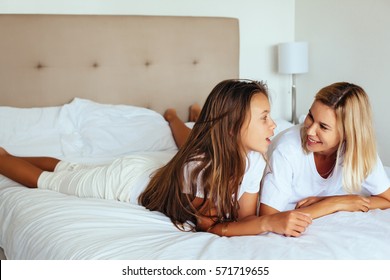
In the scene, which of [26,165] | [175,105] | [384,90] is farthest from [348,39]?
[26,165]

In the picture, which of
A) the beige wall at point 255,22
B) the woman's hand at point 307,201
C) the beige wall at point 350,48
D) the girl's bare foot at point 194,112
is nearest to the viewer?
the woman's hand at point 307,201

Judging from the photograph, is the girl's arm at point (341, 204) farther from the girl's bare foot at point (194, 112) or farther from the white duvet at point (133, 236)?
the girl's bare foot at point (194, 112)

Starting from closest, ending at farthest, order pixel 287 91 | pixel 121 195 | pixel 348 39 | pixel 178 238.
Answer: pixel 178 238
pixel 121 195
pixel 348 39
pixel 287 91

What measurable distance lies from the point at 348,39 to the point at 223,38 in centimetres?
77

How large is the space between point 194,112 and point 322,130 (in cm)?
159

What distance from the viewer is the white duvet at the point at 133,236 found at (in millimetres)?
1527

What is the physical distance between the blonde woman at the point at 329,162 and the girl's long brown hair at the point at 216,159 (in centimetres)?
16

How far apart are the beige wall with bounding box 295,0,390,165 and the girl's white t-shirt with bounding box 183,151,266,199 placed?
1506mm

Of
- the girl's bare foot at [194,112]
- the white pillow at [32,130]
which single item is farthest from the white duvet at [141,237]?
the girl's bare foot at [194,112]

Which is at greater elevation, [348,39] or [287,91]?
[348,39]

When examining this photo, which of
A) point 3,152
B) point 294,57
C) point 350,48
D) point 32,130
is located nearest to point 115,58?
point 32,130

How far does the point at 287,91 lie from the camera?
12.9 ft
